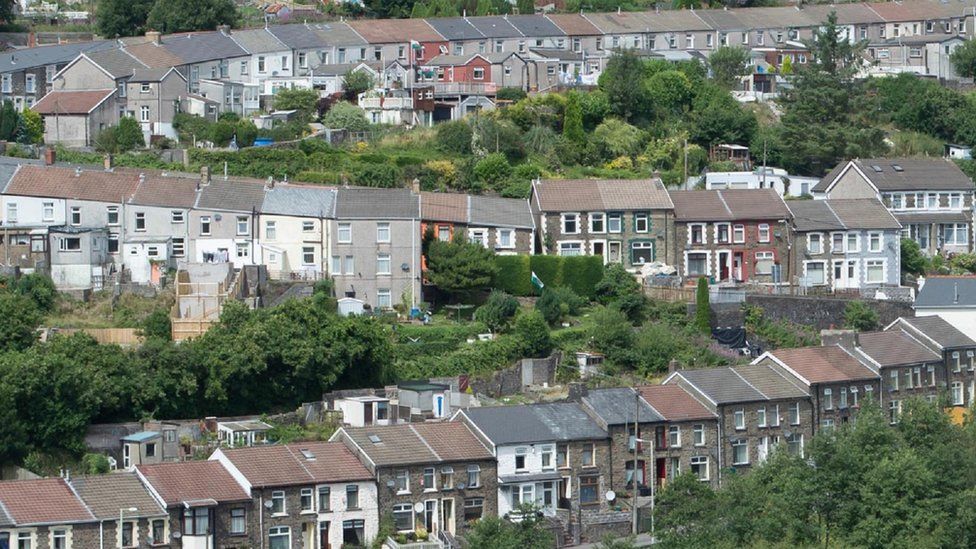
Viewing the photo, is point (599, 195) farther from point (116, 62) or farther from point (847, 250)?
point (116, 62)

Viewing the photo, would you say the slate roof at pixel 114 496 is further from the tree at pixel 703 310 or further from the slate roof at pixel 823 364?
the tree at pixel 703 310

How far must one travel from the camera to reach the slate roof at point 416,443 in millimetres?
74812

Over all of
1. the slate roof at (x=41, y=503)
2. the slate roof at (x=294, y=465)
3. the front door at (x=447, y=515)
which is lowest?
the front door at (x=447, y=515)

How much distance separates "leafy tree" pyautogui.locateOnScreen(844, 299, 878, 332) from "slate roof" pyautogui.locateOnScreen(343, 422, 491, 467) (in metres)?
20.6

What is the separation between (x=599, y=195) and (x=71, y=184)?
63.5ft

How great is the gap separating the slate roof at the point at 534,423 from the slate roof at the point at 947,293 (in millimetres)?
18715

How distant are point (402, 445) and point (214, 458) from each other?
18.2 feet

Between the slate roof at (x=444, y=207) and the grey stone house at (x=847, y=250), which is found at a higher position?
the slate roof at (x=444, y=207)

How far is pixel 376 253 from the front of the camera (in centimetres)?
9150

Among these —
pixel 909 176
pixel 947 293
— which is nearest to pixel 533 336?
pixel 947 293

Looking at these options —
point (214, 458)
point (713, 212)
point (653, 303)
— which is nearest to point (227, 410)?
point (214, 458)

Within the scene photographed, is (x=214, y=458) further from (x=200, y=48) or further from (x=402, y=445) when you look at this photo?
(x=200, y=48)

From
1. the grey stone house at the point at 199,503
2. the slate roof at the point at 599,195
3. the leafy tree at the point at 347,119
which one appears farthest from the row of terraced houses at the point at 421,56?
the grey stone house at the point at 199,503

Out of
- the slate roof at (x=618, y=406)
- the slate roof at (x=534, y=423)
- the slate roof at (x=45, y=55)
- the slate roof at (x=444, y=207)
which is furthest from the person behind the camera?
the slate roof at (x=45, y=55)
